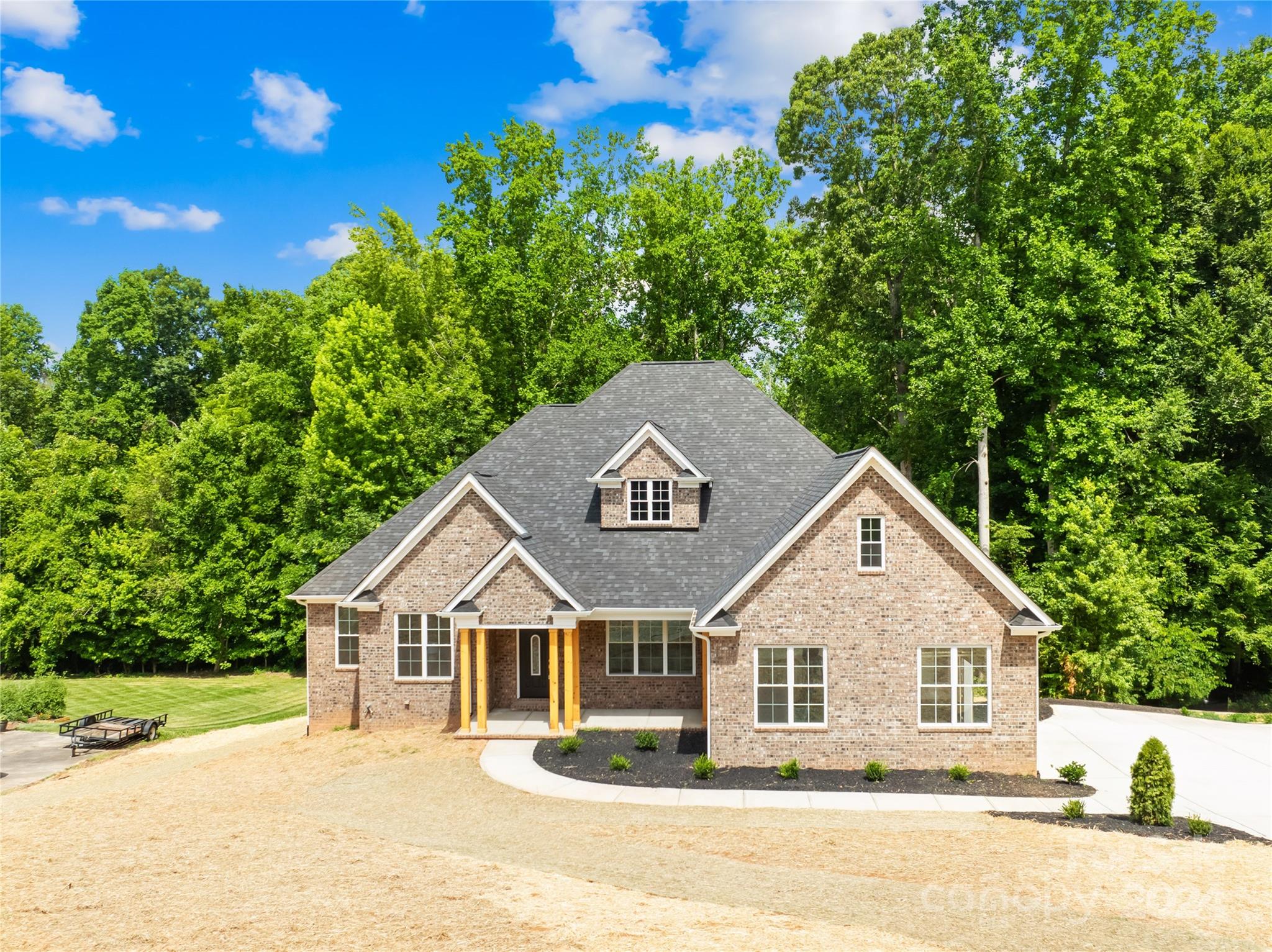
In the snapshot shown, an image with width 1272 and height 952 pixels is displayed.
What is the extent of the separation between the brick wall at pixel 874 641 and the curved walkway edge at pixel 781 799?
60.2 inches

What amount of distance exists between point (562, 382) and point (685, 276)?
8117 millimetres

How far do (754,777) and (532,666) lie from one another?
26.4 feet

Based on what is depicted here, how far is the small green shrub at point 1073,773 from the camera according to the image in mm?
16828

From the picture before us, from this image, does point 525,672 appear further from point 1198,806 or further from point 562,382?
point 562,382

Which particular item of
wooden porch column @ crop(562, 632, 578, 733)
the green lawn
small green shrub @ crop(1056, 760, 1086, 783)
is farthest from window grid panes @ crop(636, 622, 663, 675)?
the green lawn

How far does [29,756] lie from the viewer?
22.9 m

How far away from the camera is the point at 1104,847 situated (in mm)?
13477

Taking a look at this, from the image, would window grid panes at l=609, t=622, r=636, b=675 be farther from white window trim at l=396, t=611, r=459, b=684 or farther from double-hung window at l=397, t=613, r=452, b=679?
double-hung window at l=397, t=613, r=452, b=679

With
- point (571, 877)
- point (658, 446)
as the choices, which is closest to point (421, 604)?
point (658, 446)

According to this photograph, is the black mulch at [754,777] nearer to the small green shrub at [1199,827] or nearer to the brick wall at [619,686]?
the small green shrub at [1199,827]

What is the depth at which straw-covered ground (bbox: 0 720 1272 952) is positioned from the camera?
10.3 m

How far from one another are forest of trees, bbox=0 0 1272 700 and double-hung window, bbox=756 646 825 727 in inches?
508

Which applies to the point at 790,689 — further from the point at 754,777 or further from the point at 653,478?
the point at 653,478

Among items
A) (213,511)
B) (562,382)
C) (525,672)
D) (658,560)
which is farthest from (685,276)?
(213,511)
